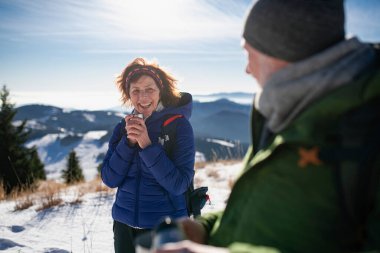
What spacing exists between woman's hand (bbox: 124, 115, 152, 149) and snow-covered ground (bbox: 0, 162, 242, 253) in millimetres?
2185

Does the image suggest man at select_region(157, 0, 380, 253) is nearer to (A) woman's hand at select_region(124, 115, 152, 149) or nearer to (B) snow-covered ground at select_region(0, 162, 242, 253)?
(A) woman's hand at select_region(124, 115, 152, 149)

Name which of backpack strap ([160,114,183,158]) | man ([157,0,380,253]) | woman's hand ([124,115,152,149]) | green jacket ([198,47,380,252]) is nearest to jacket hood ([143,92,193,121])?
backpack strap ([160,114,183,158])

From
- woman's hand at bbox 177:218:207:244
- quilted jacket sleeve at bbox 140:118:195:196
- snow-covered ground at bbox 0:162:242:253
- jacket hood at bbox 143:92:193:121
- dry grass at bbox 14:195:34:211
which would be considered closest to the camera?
woman's hand at bbox 177:218:207:244

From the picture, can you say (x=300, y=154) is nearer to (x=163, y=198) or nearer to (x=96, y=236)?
(x=163, y=198)

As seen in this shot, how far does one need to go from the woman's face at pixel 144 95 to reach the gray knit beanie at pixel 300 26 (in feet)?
6.09

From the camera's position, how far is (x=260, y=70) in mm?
1177

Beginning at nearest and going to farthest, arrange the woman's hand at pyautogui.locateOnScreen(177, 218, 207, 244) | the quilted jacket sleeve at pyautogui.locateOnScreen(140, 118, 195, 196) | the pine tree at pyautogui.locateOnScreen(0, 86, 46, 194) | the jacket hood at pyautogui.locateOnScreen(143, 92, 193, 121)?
the woman's hand at pyautogui.locateOnScreen(177, 218, 207, 244)
the quilted jacket sleeve at pyautogui.locateOnScreen(140, 118, 195, 196)
the jacket hood at pyautogui.locateOnScreen(143, 92, 193, 121)
the pine tree at pyautogui.locateOnScreen(0, 86, 46, 194)

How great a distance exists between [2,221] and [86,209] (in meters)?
1.37

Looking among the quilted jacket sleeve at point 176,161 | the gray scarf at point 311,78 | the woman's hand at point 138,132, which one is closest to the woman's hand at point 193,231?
the gray scarf at point 311,78

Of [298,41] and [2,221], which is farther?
[2,221]

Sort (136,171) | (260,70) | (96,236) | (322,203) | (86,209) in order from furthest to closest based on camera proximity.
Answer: (86,209) → (96,236) → (136,171) → (260,70) → (322,203)

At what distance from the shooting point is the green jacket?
867 mm

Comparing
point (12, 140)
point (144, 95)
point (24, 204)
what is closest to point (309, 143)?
point (144, 95)

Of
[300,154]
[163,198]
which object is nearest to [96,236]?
[163,198]
